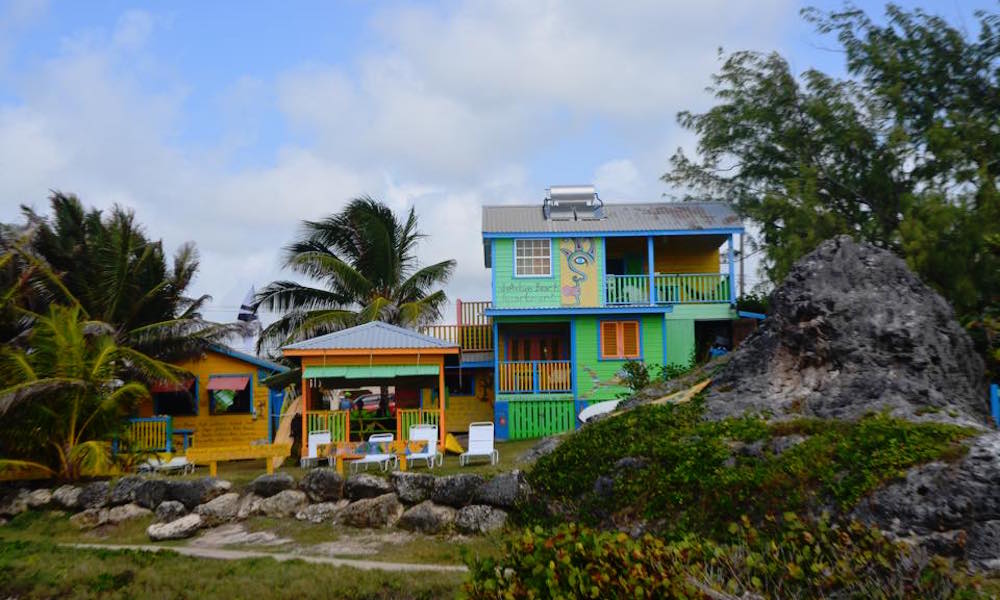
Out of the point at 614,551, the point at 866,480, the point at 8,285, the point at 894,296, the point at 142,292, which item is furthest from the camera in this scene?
the point at 142,292

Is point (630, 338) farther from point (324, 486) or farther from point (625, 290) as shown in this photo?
point (324, 486)

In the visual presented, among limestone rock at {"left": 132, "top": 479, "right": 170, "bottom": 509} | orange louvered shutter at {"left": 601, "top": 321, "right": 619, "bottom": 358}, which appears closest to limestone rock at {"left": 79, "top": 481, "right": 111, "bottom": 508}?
limestone rock at {"left": 132, "top": 479, "right": 170, "bottom": 509}

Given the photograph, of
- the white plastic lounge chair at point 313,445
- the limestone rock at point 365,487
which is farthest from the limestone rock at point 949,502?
the white plastic lounge chair at point 313,445

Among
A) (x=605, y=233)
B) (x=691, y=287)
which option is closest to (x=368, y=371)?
(x=605, y=233)

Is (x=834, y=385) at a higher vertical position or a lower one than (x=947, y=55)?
lower

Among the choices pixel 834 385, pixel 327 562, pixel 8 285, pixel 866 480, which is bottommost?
Answer: pixel 327 562

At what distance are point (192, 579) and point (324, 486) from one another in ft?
13.1

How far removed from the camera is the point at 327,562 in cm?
1127

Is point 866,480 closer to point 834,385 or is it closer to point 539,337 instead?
point 834,385

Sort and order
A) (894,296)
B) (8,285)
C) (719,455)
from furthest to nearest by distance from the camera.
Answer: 1. (8,285)
2. (894,296)
3. (719,455)

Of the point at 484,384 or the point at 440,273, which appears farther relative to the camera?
the point at 440,273

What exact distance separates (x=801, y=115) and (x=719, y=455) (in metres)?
17.9

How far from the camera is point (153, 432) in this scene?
20094 mm

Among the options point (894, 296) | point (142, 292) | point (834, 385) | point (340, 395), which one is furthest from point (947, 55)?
point (340, 395)
